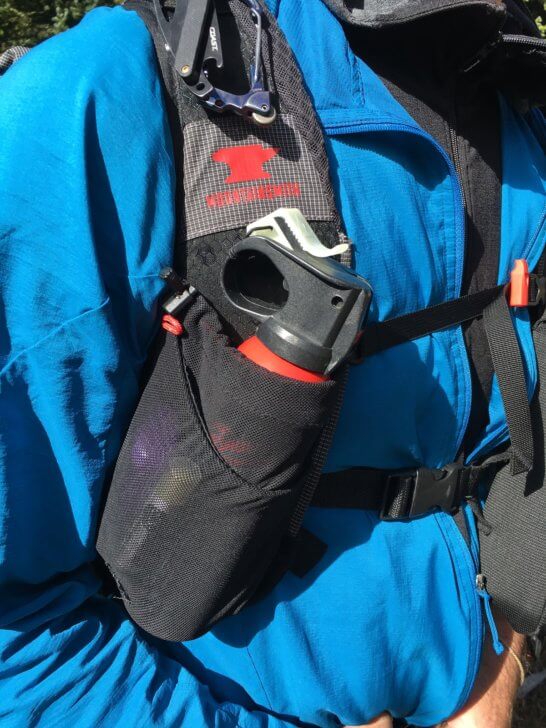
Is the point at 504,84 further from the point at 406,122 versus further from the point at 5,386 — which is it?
the point at 5,386

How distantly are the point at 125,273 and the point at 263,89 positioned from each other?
322mm

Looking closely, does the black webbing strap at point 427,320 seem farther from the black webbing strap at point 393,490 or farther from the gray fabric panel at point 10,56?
the gray fabric panel at point 10,56

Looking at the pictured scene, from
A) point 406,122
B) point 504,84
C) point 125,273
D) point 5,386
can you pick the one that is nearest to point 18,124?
point 125,273

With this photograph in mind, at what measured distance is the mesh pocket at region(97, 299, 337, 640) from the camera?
2.77 ft

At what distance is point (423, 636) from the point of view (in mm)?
1175

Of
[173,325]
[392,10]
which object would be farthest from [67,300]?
[392,10]

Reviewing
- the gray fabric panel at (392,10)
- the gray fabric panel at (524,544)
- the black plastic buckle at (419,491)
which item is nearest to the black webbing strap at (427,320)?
the gray fabric panel at (524,544)

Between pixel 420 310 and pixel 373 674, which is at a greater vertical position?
pixel 420 310

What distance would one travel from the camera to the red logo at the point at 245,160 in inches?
34.1

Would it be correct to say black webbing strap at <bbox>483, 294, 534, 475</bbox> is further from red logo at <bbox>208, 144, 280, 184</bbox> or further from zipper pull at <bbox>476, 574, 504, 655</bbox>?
red logo at <bbox>208, 144, 280, 184</bbox>

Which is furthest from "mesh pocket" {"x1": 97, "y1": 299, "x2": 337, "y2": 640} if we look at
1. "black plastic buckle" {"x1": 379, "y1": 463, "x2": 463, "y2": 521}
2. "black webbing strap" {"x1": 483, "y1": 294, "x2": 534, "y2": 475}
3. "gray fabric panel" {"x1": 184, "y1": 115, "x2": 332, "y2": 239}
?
"black webbing strap" {"x1": 483, "y1": 294, "x2": 534, "y2": 475}

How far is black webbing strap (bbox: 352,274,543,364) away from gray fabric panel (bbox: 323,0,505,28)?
1.54 ft

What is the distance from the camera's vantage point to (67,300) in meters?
0.79

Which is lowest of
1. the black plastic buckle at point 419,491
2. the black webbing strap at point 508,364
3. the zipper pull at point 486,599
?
the zipper pull at point 486,599
